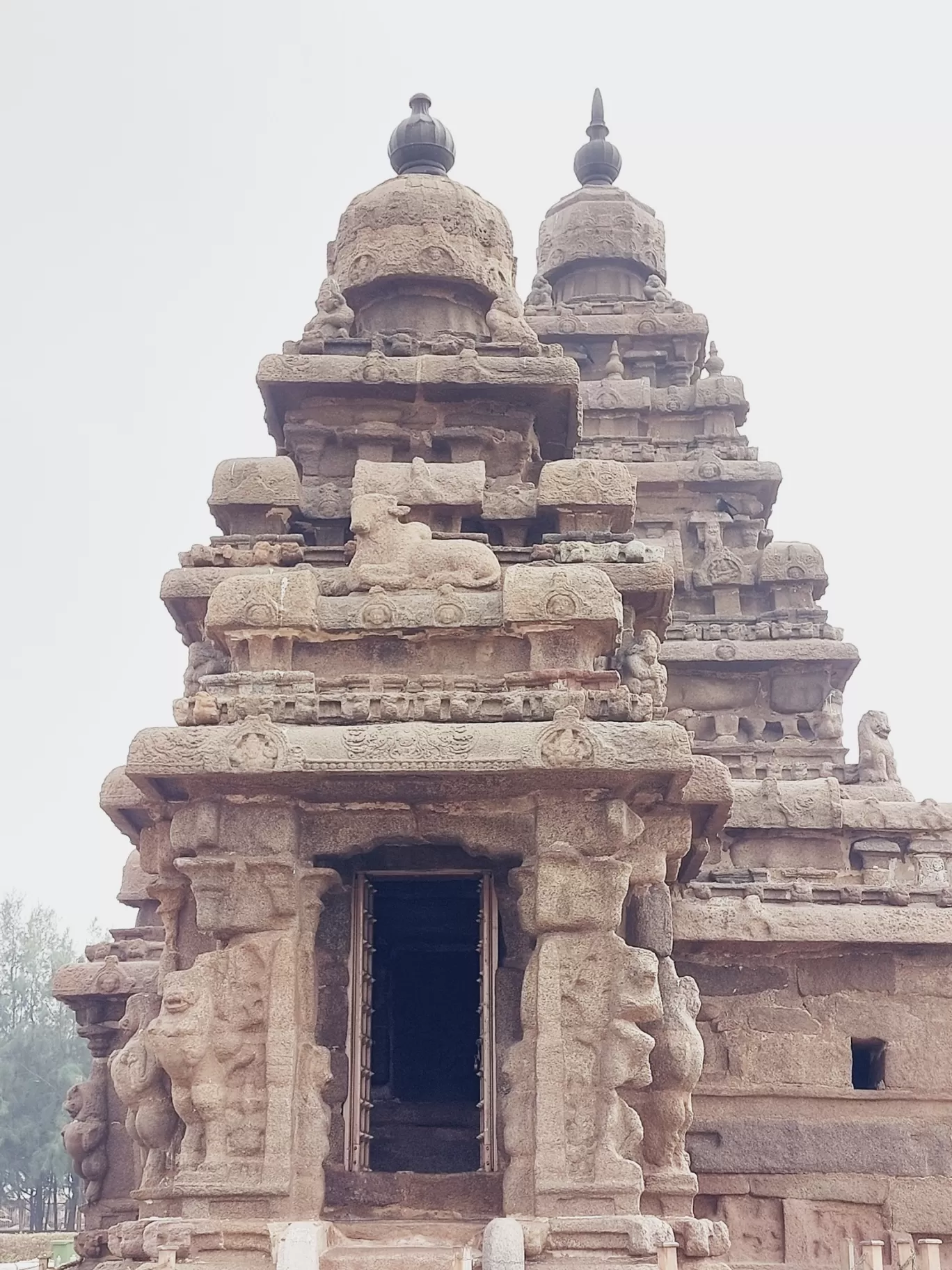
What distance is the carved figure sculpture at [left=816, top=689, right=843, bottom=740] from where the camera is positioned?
1630 cm

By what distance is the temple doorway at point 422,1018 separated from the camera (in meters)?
10.8

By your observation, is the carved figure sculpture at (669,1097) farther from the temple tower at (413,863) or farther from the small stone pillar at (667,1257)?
the small stone pillar at (667,1257)

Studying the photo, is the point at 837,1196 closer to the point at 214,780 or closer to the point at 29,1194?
the point at 214,780

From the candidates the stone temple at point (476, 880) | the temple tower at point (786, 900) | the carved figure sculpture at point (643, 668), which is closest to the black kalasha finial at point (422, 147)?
the stone temple at point (476, 880)

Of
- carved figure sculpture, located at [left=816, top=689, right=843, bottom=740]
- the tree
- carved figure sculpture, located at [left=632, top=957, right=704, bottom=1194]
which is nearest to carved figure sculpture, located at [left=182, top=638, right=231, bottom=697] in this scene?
carved figure sculpture, located at [left=632, top=957, right=704, bottom=1194]

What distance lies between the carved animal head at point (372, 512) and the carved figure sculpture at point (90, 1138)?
5.18 metres

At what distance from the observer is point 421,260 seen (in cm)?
1303

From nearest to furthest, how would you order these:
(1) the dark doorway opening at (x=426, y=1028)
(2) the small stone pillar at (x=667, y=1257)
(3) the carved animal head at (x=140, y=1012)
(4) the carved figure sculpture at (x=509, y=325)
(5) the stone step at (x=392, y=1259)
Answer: (2) the small stone pillar at (x=667, y=1257), (5) the stone step at (x=392, y=1259), (3) the carved animal head at (x=140, y=1012), (1) the dark doorway opening at (x=426, y=1028), (4) the carved figure sculpture at (x=509, y=325)

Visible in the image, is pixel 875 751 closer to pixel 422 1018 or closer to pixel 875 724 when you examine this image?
pixel 875 724

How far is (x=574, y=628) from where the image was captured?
9953 millimetres

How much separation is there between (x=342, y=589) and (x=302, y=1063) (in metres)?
3.08

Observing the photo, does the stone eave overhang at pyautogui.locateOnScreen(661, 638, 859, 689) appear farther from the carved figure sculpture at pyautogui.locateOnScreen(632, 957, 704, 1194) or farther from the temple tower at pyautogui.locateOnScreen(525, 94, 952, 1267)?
the carved figure sculpture at pyautogui.locateOnScreen(632, 957, 704, 1194)

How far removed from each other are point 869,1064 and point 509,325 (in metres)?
6.30

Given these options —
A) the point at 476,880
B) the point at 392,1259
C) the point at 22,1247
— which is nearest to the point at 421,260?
the point at 476,880
